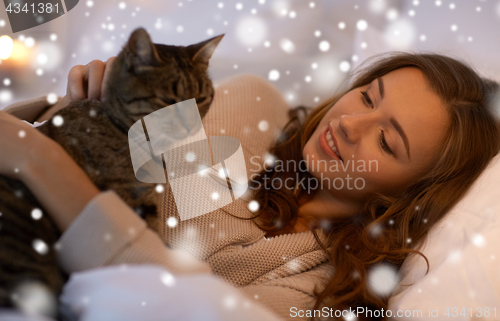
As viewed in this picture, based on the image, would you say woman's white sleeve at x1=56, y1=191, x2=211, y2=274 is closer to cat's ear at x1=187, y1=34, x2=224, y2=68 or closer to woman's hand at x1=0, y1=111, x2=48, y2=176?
woman's hand at x1=0, y1=111, x2=48, y2=176

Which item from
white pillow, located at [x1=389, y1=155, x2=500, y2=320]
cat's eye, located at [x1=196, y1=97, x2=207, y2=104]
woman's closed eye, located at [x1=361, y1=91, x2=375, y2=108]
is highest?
cat's eye, located at [x1=196, y1=97, x2=207, y2=104]

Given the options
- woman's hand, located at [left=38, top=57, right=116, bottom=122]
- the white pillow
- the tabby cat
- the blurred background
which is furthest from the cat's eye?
the white pillow

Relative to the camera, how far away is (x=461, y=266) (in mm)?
728

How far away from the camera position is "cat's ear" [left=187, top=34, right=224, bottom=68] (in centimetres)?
66

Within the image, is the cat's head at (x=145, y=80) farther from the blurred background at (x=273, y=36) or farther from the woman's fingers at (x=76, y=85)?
the blurred background at (x=273, y=36)

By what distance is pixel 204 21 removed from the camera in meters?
1.29

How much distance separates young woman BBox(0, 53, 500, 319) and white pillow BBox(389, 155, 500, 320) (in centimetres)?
5

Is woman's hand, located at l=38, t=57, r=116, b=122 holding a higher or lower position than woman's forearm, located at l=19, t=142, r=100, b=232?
higher

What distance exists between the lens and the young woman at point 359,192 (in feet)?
2.75

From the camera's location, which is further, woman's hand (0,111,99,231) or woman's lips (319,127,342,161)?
woman's lips (319,127,342,161)

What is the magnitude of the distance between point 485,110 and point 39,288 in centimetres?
126

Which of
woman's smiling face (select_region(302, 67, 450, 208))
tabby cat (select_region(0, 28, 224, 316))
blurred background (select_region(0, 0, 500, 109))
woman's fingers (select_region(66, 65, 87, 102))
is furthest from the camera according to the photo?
blurred background (select_region(0, 0, 500, 109))

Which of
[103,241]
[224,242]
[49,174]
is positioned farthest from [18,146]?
[224,242]

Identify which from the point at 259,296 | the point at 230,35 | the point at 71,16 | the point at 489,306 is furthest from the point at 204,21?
the point at 489,306
